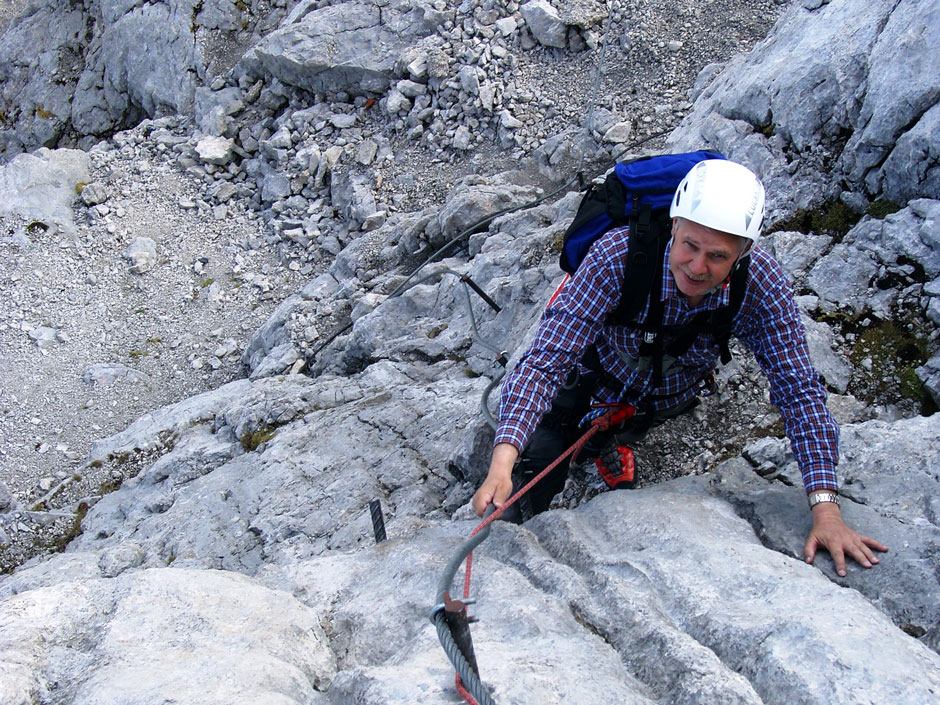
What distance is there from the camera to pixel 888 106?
7410 millimetres

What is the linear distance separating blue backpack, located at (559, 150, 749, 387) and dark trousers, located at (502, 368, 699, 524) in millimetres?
596

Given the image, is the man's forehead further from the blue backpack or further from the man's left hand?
the man's left hand

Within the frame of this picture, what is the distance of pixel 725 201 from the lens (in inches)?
160

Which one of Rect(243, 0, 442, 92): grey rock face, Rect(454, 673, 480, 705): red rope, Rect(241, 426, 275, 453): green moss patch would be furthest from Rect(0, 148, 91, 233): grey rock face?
Rect(454, 673, 480, 705): red rope

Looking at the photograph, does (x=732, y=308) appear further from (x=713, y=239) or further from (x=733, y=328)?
(x=713, y=239)

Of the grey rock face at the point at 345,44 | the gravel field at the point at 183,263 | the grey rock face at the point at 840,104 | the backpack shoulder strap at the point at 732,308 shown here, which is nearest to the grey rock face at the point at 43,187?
the gravel field at the point at 183,263

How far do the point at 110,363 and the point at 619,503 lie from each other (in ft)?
46.0

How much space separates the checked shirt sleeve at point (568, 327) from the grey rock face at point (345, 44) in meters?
15.6

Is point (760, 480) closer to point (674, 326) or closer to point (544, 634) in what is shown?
point (674, 326)

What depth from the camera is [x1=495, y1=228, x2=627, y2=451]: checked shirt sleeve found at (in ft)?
15.0

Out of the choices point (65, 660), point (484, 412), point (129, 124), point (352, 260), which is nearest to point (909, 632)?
point (484, 412)

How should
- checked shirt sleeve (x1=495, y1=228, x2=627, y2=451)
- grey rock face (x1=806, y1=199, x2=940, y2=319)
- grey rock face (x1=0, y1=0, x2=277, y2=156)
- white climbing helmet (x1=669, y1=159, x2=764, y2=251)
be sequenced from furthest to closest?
grey rock face (x1=0, y1=0, x2=277, y2=156) < grey rock face (x1=806, y1=199, x2=940, y2=319) < checked shirt sleeve (x1=495, y1=228, x2=627, y2=451) < white climbing helmet (x1=669, y1=159, x2=764, y2=251)

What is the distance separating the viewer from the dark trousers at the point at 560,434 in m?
5.73

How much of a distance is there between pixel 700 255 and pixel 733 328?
2.87ft
